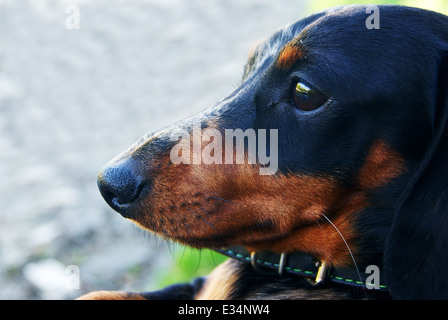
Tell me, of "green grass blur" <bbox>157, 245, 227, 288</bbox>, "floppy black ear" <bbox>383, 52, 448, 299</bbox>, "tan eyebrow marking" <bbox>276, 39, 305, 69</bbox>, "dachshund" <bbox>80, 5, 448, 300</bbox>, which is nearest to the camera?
"floppy black ear" <bbox>383, 52, 448, 299</bbox>

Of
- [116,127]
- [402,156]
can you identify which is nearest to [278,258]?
[402,156]

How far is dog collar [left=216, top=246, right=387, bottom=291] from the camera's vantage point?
3135mm

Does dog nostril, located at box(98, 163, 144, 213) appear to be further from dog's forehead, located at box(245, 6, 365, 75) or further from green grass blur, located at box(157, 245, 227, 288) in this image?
green grass blur, located at box(157, 245, 227, 288)

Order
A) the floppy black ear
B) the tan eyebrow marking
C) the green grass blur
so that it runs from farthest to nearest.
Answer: the green grass blur < the tan eyebrow marking < the floppy black ear

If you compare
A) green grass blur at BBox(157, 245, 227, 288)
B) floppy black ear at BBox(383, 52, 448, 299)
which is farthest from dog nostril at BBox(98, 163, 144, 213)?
green grass blur at BBox(157, 245, 227, 288)

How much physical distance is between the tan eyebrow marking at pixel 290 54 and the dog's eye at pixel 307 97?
5.6 inches

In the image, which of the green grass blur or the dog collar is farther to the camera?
the green grass blur

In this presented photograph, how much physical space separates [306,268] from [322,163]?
65 cm

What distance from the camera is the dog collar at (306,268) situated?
313cm

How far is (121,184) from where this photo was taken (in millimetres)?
3018

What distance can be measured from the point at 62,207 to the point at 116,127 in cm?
200

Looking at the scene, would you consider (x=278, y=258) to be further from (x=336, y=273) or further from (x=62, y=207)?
(x=62, y=207)

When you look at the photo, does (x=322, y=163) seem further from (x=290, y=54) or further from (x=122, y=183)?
(x=122, y=183)

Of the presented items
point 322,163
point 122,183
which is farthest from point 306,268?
point 122,183
